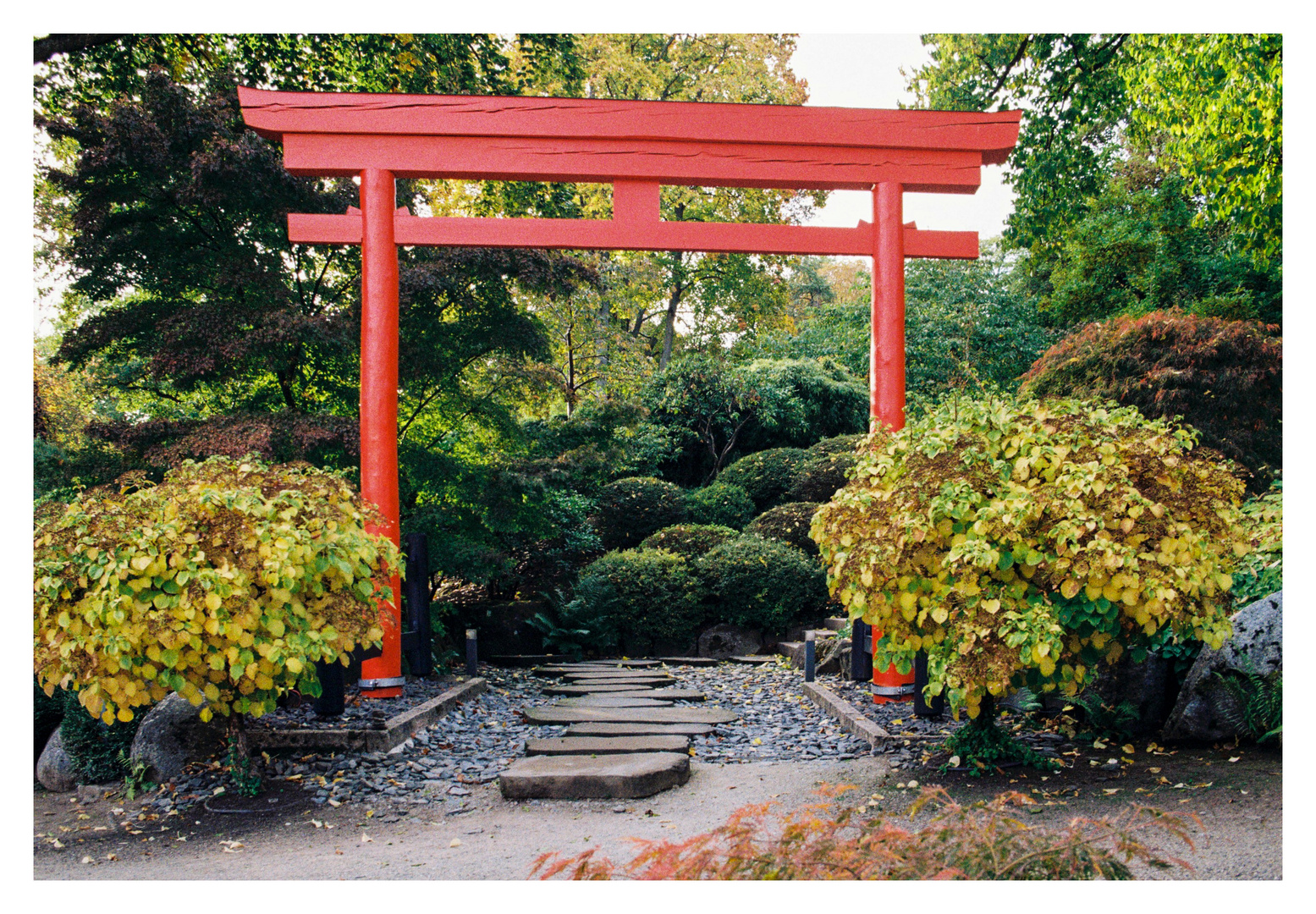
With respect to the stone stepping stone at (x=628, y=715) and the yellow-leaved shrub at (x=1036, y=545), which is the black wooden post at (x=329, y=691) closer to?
the stone stepping stone at (x=628, y=715)

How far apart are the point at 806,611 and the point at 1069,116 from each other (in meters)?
5.34

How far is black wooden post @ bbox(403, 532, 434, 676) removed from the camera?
5523mm

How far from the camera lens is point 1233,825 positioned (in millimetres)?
2967

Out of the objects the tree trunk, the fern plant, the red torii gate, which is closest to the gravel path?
the red torii gate

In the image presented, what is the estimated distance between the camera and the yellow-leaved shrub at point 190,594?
3.19 m

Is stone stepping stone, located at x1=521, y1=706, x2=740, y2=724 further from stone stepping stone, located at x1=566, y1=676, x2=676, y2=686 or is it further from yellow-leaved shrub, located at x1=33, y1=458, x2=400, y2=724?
yellow-leaved shrub, located at x1=33, y1=458, x2=400, y2=724

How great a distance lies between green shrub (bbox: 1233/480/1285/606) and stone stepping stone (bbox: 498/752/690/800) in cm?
310

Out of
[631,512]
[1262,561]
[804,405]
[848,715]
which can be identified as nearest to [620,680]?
[848,715]

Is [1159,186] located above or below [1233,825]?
above

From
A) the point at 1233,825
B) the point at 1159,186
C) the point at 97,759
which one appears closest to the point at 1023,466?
the point at 1233,825

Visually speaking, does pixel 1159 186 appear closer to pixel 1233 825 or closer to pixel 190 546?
pixel 1233 825

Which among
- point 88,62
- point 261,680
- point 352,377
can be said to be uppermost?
point 88,62

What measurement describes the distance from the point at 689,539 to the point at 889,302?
4150mm

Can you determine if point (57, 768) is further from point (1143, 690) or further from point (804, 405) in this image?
point (804, 405)
